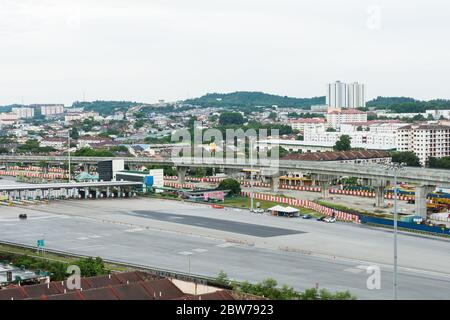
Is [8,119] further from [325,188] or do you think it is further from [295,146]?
[325,188]

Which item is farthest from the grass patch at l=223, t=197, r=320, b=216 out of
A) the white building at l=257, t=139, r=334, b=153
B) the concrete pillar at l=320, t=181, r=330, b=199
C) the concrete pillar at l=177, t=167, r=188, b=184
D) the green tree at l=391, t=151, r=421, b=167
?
the white building at l=257, t=139, r=334, b=153

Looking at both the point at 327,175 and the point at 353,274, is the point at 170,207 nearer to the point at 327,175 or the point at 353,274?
the point at 327,175

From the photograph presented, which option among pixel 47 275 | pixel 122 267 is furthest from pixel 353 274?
pixel 47 275

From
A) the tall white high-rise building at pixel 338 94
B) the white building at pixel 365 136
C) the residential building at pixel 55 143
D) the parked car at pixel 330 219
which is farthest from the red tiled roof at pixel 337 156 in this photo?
the tall white high-rise building at pixel 338 94

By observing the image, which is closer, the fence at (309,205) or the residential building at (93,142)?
the fence at (309,205)

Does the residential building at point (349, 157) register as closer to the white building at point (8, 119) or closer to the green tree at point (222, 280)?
the green tree at point (222, 280)

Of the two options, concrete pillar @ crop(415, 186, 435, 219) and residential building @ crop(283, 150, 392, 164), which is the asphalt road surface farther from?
residential building @ crop(283, 150, 392, 164)
